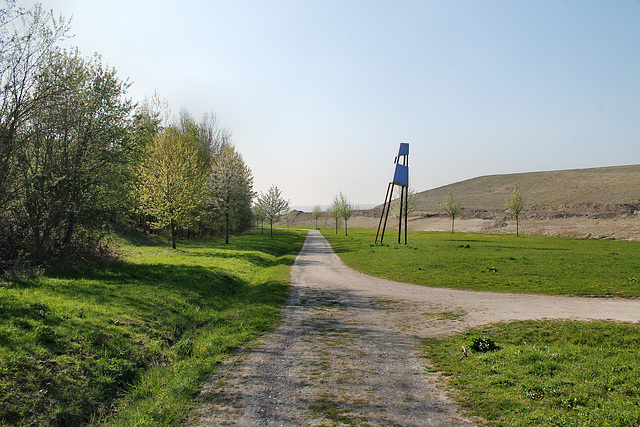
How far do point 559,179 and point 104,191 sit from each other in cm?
12651

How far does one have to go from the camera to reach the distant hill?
77.6 m

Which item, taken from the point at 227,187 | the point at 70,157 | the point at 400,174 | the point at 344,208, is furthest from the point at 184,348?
the point at 344,208

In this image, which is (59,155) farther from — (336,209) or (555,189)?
(555,189)

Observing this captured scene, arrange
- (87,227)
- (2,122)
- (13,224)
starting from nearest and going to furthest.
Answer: (2,122)
(13,224)
(87,227)

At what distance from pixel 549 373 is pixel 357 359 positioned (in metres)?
3.16

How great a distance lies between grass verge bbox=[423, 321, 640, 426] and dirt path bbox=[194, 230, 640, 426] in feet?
1.67

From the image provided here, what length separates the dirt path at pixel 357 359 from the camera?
485cm

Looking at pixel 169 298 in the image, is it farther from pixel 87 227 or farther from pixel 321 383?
pixel 321 383

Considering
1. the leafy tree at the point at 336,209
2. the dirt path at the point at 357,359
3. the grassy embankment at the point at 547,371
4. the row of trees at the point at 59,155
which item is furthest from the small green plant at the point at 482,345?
the leafy tree at the point at 336,209

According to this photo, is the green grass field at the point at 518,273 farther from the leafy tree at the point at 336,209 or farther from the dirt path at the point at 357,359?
the leafy tree at the point at 336,209

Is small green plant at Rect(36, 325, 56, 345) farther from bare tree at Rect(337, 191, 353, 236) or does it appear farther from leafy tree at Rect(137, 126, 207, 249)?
bare tree at Rect(337, 191, 353, 236)

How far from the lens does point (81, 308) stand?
839 cm

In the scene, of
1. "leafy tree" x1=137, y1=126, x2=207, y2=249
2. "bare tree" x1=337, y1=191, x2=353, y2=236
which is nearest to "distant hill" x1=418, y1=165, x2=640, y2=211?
"bare tree" x1=337, y1=191, x2=353, y2=236

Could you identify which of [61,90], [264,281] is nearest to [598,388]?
[264,281]
